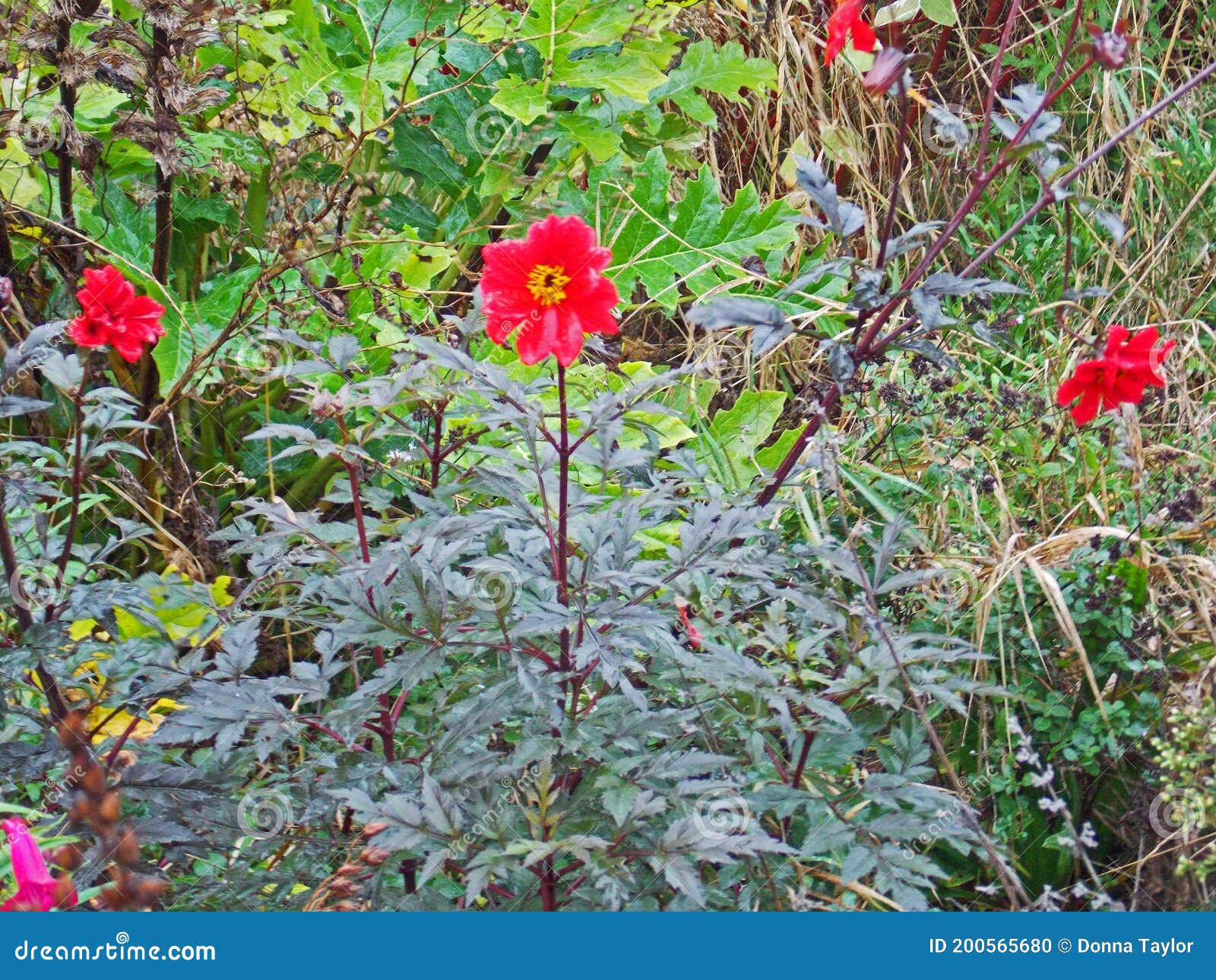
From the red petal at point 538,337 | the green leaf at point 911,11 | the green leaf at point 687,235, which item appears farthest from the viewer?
the green leaf at point 687,235

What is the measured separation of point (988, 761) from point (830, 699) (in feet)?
1.61

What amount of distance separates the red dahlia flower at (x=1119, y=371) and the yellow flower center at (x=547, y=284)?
65 centimetres

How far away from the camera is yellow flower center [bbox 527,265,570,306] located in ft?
3.56

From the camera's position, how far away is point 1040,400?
2014 millimetres

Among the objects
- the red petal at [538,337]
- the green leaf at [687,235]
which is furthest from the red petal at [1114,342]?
the green leaf at [687,235]

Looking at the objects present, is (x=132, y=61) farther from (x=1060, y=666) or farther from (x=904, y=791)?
(x=1060, y=666)

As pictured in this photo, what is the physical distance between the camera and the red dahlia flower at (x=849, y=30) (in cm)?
128

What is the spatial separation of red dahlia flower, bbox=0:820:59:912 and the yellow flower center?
0.66m

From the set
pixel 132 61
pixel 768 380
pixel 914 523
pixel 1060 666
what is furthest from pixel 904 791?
pixel 768 380

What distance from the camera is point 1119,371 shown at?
1.34 m

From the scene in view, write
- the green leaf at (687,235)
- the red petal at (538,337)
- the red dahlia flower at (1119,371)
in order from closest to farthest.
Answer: the red petal at (538,337), the red dahlia flower at (1119,371), the green leaf at (687,235)

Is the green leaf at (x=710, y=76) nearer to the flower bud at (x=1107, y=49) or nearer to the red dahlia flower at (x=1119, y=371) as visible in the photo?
the red dahlia flower at (x=1119, y=371)

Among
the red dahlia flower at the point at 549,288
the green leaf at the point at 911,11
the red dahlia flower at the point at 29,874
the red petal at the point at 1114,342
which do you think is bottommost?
the red dahlia flower at the point at 29,874

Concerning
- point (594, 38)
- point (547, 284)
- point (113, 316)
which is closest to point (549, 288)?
point (547, 284)
